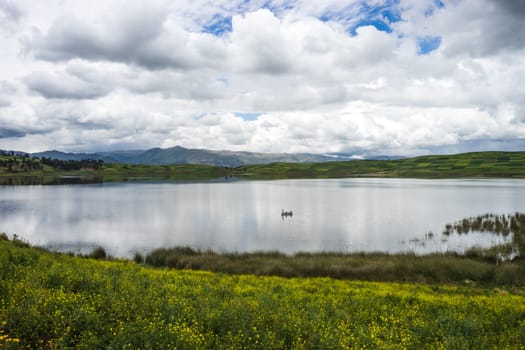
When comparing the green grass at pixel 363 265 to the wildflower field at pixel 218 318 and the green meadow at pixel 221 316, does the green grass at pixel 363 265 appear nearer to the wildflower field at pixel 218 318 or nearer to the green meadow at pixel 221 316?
the green meadow at pixel 221 316

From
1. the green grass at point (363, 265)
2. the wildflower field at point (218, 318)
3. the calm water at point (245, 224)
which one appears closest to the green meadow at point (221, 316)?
the wildflower field at point (218, 318)

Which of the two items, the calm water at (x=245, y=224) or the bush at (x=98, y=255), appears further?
the calm water at (x=245, y=224)

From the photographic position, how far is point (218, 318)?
1169cm

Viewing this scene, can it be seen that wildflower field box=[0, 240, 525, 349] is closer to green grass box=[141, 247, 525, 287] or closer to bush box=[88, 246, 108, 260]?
green grass box=[141, 247, 525, 287]

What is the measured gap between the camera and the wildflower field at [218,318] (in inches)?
390

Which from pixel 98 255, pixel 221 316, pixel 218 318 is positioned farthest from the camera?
pixel 98 255

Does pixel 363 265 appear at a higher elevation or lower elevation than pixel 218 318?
lower

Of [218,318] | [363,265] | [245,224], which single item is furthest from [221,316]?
[245,224]

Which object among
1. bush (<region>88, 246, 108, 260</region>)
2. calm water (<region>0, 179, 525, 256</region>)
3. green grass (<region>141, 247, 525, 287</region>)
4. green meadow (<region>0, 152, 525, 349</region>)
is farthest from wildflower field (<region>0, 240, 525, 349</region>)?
calm water (<region>0, 179, 525, 256</region>)

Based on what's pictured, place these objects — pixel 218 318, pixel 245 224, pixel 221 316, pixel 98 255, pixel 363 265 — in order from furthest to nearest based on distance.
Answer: pixel 245 224, pixel 98 255, pixel 363 265, pixel 221 316, pixel 218 318

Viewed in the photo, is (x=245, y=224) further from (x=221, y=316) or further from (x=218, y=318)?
(x=218, y=318)

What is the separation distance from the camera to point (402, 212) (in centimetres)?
7150

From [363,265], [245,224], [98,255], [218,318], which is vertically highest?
[218,318]

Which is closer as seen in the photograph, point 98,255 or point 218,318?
point 218,318
